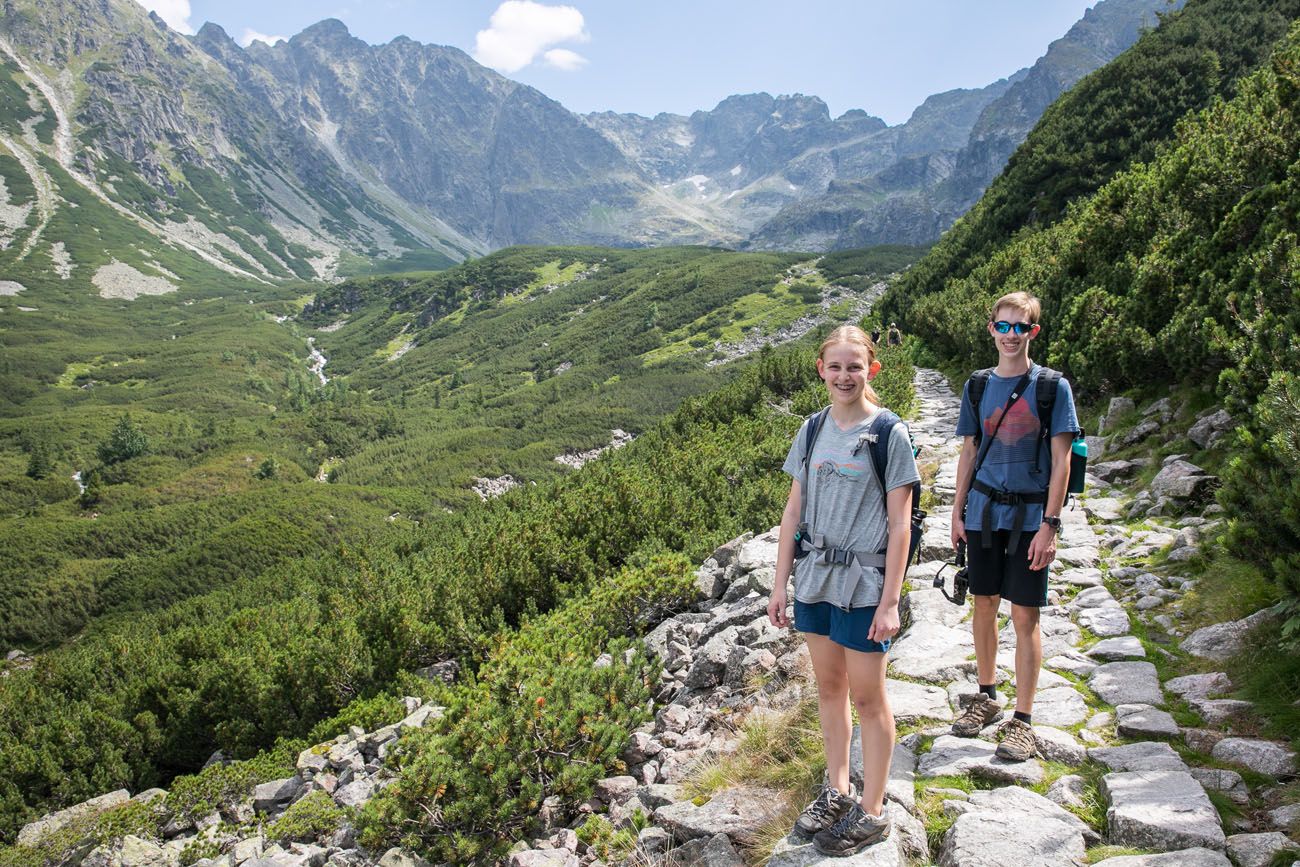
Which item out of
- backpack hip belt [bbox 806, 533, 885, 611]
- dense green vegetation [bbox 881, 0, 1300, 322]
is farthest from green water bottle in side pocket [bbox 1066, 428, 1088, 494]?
dense green vegetation [bbox 881, 0, 1300, 322]

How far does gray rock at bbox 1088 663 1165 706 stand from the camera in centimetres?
461

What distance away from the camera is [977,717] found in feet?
14.7

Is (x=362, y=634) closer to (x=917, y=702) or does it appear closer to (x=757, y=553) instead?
(x=757, y=553)

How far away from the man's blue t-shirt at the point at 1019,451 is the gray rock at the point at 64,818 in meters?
14.7

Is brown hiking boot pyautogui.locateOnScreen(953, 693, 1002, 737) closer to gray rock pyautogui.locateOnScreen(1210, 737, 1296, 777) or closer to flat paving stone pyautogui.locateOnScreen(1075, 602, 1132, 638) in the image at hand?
gray rock pyautogui.locateOnScreen(1210, 737, 1296, 777)

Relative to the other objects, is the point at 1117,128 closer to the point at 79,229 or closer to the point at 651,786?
the point at 651,786

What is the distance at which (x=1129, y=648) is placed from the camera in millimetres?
5305

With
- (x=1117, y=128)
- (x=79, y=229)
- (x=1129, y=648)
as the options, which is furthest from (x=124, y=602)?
(x=79, y=229)

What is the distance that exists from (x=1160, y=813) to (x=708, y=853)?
233 cm

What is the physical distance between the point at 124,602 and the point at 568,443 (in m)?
42.2

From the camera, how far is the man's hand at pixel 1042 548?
13.0 feet

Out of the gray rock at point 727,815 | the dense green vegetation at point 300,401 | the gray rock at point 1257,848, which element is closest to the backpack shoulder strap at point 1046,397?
the gray rock at point 1257,848

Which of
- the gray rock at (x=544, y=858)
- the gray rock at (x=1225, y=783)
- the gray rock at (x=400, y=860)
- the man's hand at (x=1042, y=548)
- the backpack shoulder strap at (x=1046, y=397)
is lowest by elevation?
the gray rock at (x=400, y=860)

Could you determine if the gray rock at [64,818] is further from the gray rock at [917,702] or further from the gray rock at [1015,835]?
the gray rock at [1015,835]
